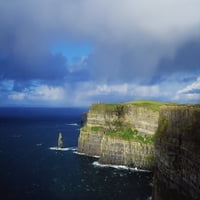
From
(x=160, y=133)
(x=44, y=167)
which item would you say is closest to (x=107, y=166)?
(x=44, y=167)

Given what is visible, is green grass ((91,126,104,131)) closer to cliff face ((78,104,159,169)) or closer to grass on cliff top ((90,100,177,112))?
cliff face ((78,104,159,169))

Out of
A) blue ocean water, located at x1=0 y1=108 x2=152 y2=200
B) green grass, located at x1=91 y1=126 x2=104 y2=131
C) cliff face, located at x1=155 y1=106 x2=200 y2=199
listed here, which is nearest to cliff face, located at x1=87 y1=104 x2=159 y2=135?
green grass, located at x1=91 y1=126 x2=104 y2=131

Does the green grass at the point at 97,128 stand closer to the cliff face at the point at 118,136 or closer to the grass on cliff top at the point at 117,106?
the cliff face at the point at 118,136

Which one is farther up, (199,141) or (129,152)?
(199,141)

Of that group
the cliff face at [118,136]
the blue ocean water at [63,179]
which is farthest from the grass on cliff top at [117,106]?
the blue ocean water at [63,179]

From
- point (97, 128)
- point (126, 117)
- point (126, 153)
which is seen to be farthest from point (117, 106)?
point (126, 153)

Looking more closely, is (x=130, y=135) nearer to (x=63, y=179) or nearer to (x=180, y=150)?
(x=63, y=179)

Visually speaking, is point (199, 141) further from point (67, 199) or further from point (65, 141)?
point (65, 141)
